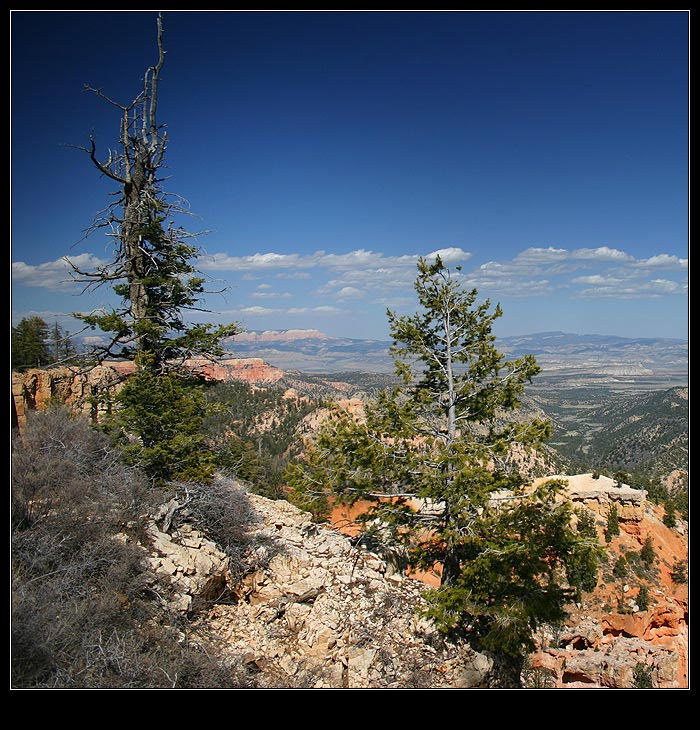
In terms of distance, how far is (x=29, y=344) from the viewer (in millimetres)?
28141

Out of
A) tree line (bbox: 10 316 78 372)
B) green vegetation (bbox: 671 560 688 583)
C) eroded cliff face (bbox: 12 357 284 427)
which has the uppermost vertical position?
tree line (bbox: 10 316 78 372)

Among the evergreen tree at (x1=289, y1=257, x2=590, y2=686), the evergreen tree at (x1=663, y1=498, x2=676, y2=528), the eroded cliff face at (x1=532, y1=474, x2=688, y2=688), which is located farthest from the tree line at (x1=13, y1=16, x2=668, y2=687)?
the evergreen tree at (x1=663, y1=498, x2=676, y2=528)

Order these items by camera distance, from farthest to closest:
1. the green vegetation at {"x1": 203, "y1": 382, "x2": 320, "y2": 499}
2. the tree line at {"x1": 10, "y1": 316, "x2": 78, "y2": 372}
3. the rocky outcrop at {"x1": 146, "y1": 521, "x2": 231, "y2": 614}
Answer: the green vegetation at {"x1": 203, "y1": 382, "x2": 320, "y2": 499}
the tree line at {"x1": 10, "y1": 316, "x2": 78, "y2": 372}
the rocky outcrop at {"x1": 146, "y1": 521, "x2": 231, "y2": 614}

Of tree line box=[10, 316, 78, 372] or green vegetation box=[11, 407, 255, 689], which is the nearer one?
green vegetation box=[11, 407, 255, 689]

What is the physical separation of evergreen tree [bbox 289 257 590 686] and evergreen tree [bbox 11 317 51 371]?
23305 mm

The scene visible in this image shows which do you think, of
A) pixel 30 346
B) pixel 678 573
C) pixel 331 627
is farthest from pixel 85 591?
pixel 678 573

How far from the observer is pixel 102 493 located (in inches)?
274

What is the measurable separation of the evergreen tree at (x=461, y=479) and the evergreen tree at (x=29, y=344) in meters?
23.3

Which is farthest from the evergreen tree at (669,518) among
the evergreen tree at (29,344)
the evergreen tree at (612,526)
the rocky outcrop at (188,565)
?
the evergreen tree at (29,344)

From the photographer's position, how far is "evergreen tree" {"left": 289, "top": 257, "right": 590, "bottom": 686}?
312 inches

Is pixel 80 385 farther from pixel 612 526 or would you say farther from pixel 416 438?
pixel 612 526

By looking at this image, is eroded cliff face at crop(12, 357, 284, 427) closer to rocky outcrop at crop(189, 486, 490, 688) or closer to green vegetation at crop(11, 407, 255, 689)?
green vegetation at crop(11, 407, 255, 689)

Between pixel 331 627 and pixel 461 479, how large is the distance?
3.74 metres

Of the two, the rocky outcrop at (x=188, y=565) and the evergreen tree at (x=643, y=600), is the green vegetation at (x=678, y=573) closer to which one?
the evergreen tree at (x=643, y=600)
